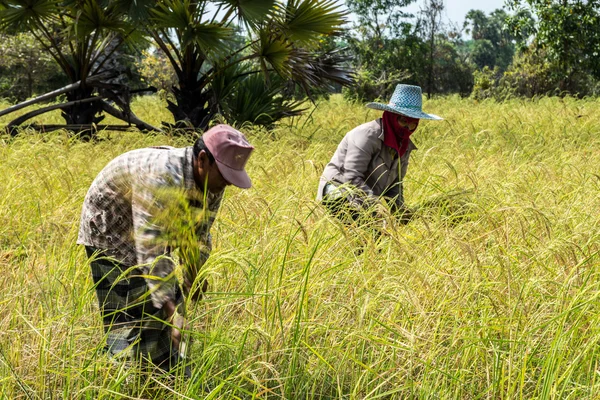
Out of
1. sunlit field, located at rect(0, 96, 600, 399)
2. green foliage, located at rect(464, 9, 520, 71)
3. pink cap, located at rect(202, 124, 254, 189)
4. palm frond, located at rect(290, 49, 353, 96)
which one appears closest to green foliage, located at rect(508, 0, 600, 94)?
palm frond, located at rect(290, 49, 353, 96)

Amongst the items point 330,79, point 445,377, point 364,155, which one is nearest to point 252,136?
point 330,79

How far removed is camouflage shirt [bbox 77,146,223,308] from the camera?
2061mm

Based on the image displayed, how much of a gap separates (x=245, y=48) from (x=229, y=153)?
18.2 feet

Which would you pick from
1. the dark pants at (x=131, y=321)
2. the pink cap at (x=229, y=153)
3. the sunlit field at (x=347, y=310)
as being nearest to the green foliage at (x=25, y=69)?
the sunlit field at (x=347, y=310)

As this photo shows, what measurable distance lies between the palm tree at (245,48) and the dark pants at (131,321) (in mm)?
4966

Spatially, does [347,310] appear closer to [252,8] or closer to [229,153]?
[229,153]

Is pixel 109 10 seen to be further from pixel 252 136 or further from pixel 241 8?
pixel 252 136

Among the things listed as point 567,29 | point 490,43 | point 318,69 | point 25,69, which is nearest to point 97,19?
point 318,69

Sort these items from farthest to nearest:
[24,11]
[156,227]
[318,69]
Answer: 1. [318,69]
2. [24,11]
3. [156,227]

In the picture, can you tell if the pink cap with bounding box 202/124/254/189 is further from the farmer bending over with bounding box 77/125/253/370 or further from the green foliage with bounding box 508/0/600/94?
the green foliage with bounding box 508/0/600/94

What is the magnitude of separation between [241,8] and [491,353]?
557 centimetres

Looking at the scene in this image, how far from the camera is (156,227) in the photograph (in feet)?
6.78

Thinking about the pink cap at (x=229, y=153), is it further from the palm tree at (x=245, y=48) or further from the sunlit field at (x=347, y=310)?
the palm tree at (x=245, y=48)

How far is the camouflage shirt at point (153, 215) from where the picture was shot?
2.06 m
